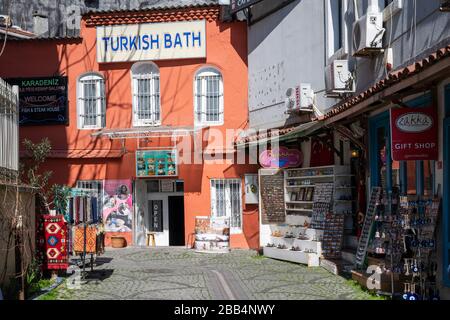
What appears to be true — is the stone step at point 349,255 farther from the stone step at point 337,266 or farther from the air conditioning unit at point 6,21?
the air conditioning unit at point 6,21

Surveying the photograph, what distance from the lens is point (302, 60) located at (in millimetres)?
17781

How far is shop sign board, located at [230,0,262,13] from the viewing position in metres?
19.6

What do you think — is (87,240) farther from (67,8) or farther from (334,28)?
(67,8)

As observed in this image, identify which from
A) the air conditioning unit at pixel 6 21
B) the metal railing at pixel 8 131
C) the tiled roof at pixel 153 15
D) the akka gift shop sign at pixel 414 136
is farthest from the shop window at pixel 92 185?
the akka gift shop sign at pixel 414 136

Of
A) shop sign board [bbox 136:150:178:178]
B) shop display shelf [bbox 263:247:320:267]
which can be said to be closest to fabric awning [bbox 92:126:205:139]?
shop sign board [bbox 136:150:178:178]

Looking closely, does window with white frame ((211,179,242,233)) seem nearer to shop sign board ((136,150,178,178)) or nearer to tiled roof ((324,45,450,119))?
shop sign board ((136,150,178,178))

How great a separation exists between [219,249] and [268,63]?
233 inches

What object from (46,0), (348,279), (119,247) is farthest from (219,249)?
(46,0)

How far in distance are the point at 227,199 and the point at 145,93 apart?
4518 mm

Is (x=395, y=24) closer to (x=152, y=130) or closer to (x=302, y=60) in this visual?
(x=302, y=60)

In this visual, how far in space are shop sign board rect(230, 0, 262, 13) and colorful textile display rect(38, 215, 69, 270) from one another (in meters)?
9.66

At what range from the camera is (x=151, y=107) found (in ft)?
70.9

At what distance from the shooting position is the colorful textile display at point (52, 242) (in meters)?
13.1
